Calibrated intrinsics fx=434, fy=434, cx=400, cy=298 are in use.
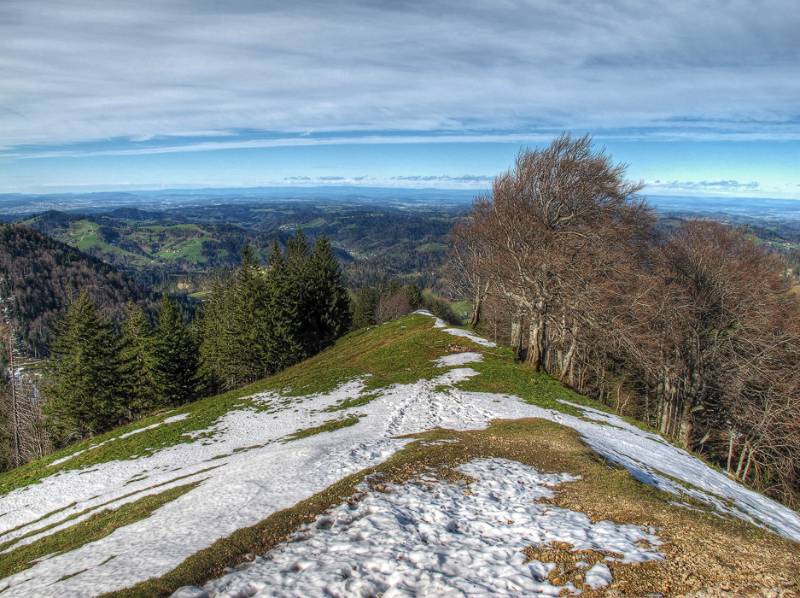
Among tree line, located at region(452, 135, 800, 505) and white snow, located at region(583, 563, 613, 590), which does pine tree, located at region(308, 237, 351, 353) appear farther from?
white snow, located at region(583, 563, 613, 590)

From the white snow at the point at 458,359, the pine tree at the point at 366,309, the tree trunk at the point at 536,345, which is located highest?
the tree trunk at the point at 536,345

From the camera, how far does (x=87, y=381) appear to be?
44.3m

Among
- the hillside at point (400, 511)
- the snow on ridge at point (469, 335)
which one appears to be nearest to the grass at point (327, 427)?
the hillside at point (400, 511)

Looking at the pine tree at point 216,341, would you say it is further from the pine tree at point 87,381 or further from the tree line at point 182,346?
the pine tree at point 87,381

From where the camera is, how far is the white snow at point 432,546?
833cm

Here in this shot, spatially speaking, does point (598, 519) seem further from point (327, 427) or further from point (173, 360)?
point (173, 360)

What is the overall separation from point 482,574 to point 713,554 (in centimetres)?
511

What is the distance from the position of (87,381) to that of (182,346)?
10120 millimetres

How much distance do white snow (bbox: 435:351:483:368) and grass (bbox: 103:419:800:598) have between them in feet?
52.5

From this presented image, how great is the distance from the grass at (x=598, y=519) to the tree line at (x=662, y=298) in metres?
14.1

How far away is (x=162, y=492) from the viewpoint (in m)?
16.8

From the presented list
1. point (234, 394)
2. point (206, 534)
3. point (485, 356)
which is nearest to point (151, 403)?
point (234, 394)

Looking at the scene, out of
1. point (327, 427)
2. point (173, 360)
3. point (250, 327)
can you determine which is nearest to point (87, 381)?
point (173, 360)

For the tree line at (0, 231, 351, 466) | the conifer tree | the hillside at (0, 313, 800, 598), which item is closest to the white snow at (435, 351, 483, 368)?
the hillside at (0, 313, 800, 598)
